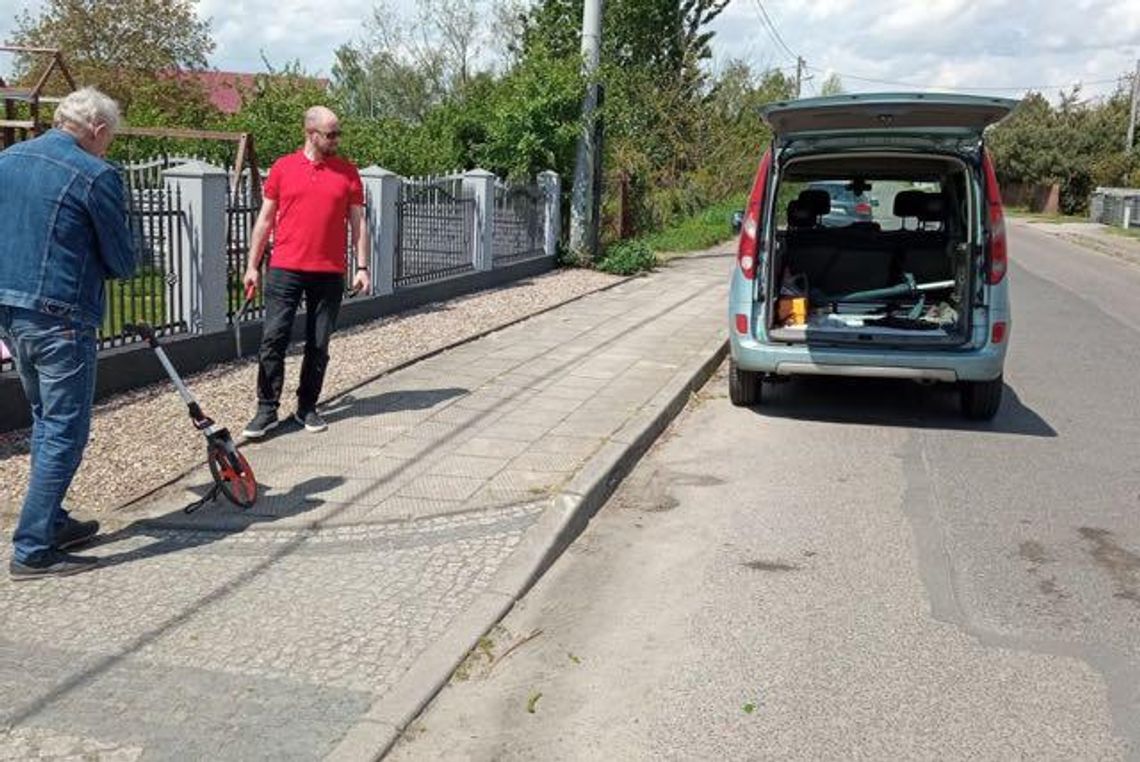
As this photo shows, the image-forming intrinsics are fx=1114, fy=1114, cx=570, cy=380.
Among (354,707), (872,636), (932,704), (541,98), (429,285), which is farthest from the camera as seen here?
(541,98)

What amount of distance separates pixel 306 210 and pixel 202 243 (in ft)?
6.98

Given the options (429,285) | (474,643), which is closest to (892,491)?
(474,643)

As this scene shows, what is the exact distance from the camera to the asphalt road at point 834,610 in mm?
3551

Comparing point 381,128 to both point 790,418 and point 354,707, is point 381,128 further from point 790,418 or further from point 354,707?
point 354,707

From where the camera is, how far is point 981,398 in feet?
25.7

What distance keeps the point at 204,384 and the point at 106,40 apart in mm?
28306

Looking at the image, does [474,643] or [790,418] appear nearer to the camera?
[474,643]

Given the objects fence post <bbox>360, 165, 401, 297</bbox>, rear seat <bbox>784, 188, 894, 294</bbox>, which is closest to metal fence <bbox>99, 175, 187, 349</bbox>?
fence post <bbox>360, 165, 401, 297</bbox>

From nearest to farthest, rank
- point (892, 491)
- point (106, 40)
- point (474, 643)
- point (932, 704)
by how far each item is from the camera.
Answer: point (932, 704) → point (474, 643) → point (892, 491) → point (106, 40)

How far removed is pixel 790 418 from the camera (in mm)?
8086

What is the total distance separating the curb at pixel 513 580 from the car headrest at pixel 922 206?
2.67 meters

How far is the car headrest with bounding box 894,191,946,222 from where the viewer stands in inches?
348

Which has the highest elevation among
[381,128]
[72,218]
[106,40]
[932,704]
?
[106,40]

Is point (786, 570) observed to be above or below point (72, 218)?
below
